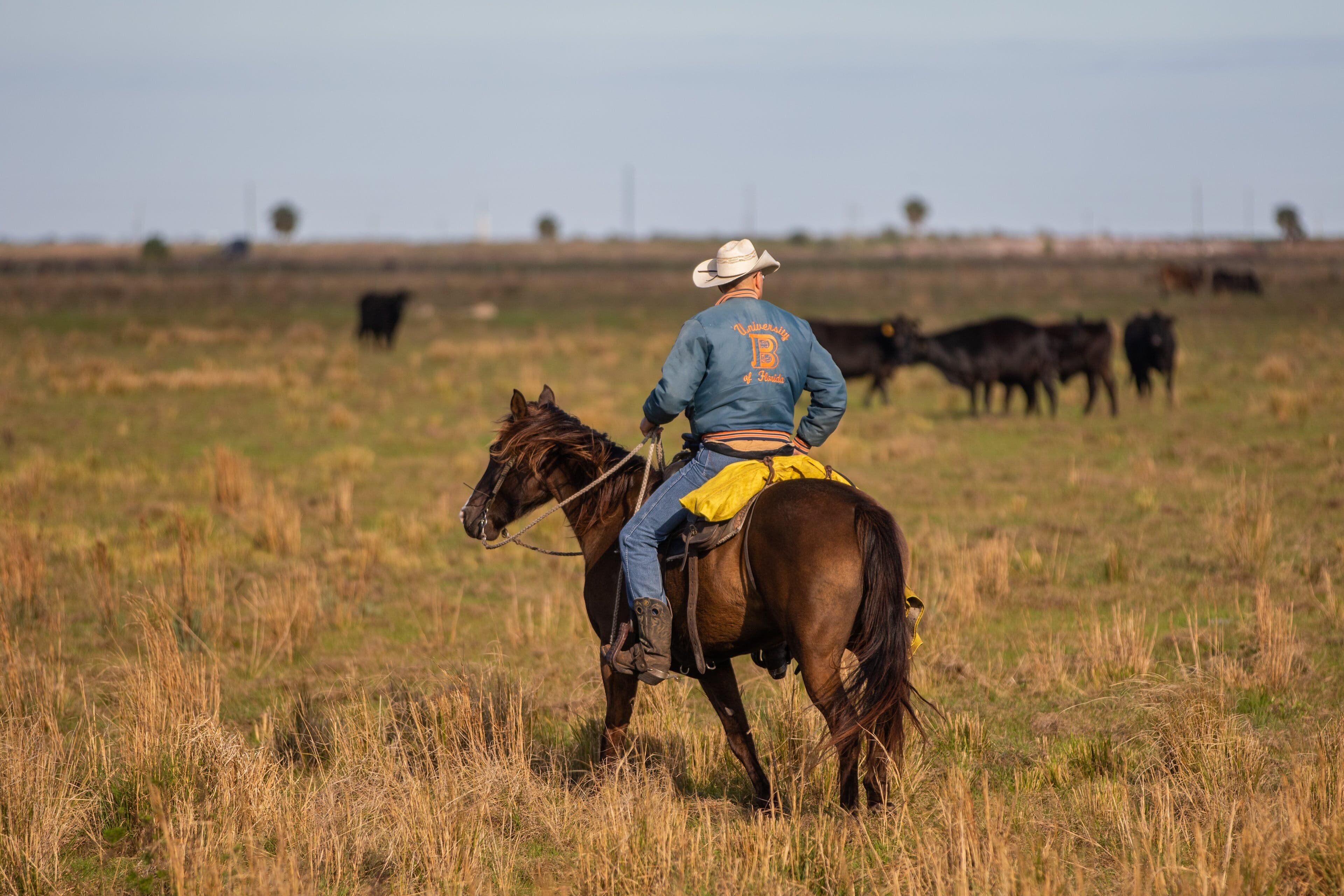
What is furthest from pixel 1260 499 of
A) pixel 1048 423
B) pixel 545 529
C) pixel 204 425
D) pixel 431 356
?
pixel 431 356

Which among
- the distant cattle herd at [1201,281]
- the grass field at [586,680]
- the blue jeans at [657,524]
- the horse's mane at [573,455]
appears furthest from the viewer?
the distant cattle herd at [1201,281]

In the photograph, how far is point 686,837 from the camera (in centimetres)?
436

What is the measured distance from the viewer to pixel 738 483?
464 centimetres

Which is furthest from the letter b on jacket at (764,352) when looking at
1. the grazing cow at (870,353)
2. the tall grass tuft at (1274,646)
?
the grazing cow at (870,353)

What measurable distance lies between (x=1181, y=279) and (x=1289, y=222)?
184ft

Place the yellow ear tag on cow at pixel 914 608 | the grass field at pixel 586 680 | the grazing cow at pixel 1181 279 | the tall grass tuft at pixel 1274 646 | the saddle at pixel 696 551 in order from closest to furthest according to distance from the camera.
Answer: the grass field at pixel 586 680, the yellow ear tag on cow at pixel 914 608, the saddle at pixel 696 551, the tall grass tuft at pixel 1274 646, the grazing cow at pixel 1181 279

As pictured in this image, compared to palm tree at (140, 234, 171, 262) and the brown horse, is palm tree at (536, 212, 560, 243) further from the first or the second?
the brown horse

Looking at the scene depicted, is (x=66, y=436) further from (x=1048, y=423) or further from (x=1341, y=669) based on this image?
(x=1341, y=669)

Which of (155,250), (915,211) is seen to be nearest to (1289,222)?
(915,211)

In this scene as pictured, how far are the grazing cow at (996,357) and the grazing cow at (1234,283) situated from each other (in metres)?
28.9

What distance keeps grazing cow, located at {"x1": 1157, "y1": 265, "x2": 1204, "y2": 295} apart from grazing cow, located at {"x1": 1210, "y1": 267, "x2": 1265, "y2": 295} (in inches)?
39.5

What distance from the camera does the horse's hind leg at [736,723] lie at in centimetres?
493

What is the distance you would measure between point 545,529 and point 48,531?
4453mm

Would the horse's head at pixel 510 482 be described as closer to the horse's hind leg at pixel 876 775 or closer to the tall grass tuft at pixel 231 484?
the horse's hind leg at pixel 876 775
